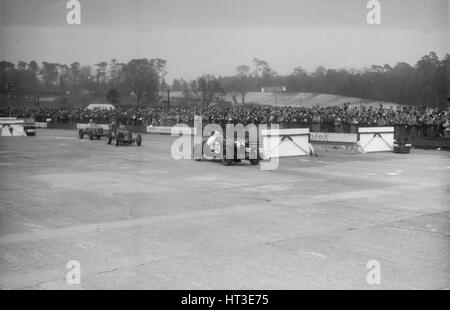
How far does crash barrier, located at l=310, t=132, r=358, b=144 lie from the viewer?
3025 centimetres

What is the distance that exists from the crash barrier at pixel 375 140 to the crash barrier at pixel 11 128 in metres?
28.3

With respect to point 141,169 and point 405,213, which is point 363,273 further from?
point 141,169

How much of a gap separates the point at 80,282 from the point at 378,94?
5851 cm

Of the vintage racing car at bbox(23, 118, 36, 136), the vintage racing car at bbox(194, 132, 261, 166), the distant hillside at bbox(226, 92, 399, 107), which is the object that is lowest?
the vintage racing car at bbox(194, 132, 261, 166)

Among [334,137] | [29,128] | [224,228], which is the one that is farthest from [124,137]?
[224,228]

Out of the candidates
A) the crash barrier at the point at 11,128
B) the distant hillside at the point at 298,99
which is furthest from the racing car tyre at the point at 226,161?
the distant hillside at the point at 298,99

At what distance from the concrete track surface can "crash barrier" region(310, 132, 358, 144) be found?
1228 cm

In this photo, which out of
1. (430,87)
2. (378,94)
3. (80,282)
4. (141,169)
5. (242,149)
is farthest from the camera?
(378,94)

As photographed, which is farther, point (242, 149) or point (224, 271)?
point (242, 149)

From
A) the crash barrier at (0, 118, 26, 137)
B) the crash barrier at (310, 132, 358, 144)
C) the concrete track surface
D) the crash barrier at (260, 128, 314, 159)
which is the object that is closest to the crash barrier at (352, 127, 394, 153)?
the crash barrier at (310, 132, 358, 144)

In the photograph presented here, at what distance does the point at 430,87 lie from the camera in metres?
48.2

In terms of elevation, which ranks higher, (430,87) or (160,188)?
(430,87)

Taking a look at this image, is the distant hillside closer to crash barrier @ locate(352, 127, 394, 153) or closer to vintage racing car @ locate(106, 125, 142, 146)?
crash barrier @ locate(352, 127, 394, 153)

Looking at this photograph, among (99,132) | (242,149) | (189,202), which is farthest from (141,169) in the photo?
(99,132)
